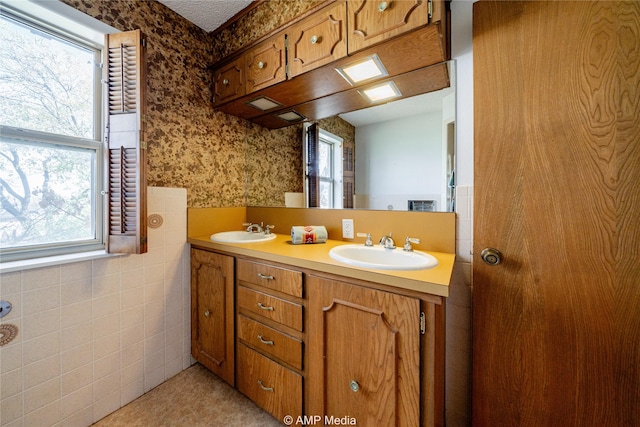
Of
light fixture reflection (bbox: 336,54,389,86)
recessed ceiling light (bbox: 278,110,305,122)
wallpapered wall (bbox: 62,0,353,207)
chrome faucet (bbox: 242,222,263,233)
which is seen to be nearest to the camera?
Answer: light fixture reflection (bbox: 336,54,389,86)

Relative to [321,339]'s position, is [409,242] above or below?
above

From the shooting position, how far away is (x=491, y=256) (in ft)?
3.34

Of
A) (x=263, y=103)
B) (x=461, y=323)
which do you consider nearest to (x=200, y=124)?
(x=263, y=103)

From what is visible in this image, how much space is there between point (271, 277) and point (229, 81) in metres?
1.47

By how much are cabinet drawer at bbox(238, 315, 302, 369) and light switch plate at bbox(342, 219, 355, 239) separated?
71 cm

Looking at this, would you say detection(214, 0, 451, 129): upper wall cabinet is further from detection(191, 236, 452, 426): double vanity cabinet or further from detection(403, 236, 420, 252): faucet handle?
detection(191, 236, 452, 426): double vanity cabinet

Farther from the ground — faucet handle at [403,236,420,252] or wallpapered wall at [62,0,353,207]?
wallpapered wall at [62,0,353,207]

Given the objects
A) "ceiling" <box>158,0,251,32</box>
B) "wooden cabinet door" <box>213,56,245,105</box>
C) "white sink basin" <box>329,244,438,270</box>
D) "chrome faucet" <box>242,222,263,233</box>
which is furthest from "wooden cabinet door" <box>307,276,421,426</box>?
"ceiling" <box>158,0,251,32</box>

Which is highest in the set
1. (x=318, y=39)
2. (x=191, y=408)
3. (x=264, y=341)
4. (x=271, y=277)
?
(x=318, y=39)

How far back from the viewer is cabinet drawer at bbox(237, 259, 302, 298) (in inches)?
44.3

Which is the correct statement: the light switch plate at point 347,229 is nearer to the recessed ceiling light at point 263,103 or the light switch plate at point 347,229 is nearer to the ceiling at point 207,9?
the recessed ceiling light at point 263,103

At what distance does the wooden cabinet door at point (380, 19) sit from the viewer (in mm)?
977

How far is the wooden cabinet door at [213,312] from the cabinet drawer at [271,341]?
127mm

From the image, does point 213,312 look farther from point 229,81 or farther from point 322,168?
point 229,81
